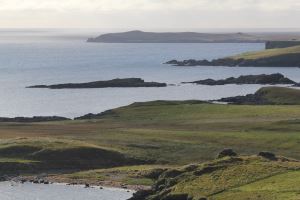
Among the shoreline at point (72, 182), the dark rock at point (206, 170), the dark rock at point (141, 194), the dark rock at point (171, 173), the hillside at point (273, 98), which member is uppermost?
the dark rock at point (206, 170)

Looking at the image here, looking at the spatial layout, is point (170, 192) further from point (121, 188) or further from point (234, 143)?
point (234, 143)

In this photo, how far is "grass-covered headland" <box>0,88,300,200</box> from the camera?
6831 centimetres

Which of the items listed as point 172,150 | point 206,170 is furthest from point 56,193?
point 172,150

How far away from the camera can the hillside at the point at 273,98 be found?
160875mm

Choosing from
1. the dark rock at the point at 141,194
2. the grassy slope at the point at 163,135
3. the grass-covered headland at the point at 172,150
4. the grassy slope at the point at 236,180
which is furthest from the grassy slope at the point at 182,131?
the dark rock at the point at 141,194

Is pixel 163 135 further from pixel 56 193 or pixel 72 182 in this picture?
pixel 56 193

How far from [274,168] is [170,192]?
428 inches

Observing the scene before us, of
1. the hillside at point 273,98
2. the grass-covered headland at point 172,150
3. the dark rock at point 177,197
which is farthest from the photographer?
the hillside at point 273,98

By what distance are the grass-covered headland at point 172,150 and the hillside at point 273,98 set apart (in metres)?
20.4

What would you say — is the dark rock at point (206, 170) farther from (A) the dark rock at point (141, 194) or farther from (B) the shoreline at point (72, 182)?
(B) the shoreline at point (72, 182)

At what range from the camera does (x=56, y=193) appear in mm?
76750

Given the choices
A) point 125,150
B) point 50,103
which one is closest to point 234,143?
point 125,150

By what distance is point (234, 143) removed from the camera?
3957 inches

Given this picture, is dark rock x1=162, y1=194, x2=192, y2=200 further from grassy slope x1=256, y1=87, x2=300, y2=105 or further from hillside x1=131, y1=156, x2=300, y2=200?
grassy slope x1=256, y1=87, x2=300, y2=105
